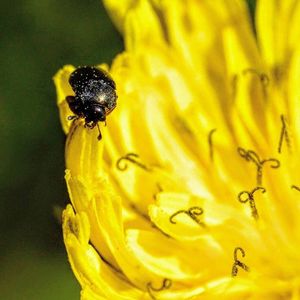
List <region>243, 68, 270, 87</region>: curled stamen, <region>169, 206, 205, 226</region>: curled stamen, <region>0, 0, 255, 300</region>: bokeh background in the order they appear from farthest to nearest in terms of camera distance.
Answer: <region>0, 0, 255, 300</region>: bokeh background → <region>243, 68, 270, 87</region>: curled stamen → <region>169, 206, 205, 226</region>: curled stamen

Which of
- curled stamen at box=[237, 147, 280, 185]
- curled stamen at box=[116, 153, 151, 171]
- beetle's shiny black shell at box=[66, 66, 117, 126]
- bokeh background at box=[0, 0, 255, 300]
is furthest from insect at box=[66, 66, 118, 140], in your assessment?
bokeh background at box=[0, 0, 255, 300]

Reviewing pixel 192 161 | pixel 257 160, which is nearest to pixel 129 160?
pixel 192 161

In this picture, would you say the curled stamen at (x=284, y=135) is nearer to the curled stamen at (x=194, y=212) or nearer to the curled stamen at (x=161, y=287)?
the curled stamen at (x=194, y=212)

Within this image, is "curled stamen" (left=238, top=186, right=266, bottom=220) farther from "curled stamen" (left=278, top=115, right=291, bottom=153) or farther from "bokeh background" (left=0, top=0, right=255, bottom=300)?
"bokeh background" (left=0, top=0, right=255, bottom=300)

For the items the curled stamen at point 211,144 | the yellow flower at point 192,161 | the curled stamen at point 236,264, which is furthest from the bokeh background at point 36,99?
the curled stamen at point 236,264

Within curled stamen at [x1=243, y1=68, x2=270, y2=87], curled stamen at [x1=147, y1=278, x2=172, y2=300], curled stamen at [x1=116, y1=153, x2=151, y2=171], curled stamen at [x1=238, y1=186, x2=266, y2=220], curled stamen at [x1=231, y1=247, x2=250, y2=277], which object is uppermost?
curled stamen at [x1=243, y1=68, x2=270, y2=87]

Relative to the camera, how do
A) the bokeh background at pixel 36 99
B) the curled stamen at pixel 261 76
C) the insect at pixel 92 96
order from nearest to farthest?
the insect at pixel 92 96 → the curled stamen at pixel 261 76 → the bokeh background at pixel 36 99

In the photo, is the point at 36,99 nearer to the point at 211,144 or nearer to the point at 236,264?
Answer: the point at 211,144
